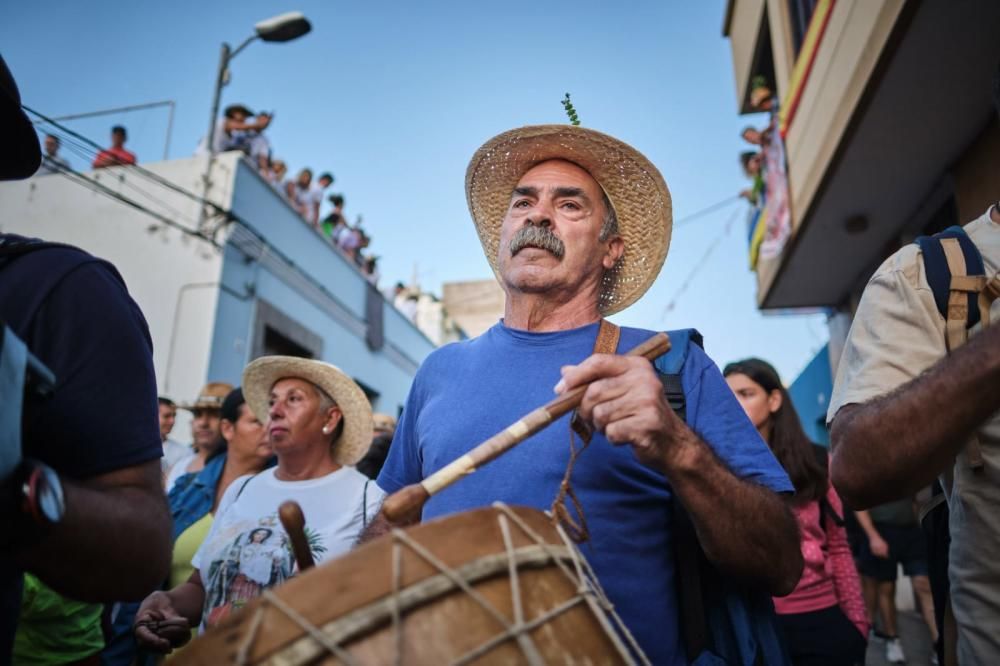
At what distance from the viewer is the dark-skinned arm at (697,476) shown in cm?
146

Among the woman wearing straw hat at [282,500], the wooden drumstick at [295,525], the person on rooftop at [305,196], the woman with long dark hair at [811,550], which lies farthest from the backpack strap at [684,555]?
the person on rooftop at [305,196]

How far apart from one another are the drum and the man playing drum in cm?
43

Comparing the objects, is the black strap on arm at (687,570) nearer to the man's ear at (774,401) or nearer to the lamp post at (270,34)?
the man's ear at (774,401)

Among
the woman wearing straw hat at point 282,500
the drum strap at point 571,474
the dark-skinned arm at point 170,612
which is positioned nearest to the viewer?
the drum strap at point 571,474

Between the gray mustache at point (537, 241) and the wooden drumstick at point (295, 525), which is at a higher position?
the gray mustache at point (537, 241)

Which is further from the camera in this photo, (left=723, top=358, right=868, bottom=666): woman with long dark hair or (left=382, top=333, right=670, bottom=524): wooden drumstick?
(left=723, top=358, right=868, bottom=666): woman with long dark hair

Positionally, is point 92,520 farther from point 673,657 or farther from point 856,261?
point 856,261

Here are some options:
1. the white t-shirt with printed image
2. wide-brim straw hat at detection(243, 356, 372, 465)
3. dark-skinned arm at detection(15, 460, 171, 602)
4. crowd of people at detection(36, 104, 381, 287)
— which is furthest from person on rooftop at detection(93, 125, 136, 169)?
dark-skinned arm at detection(15, 460, 171, 602)

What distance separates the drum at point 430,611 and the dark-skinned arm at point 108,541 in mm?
310

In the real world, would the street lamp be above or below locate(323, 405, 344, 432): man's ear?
above

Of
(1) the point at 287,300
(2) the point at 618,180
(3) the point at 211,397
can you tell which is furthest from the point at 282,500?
(1) the point at 287,300

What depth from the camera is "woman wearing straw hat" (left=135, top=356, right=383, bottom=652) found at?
297 centimetres

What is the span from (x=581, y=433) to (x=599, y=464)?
0.21m

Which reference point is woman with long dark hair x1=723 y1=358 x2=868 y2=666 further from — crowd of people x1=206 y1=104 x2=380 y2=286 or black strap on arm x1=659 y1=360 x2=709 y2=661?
crowd of people x1=206 y1=104 x2=380 y2=286
